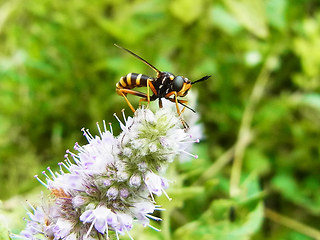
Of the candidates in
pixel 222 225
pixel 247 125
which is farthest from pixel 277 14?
pixel 222 225

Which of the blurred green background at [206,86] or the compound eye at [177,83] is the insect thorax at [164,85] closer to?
the compound eye at [177,83]

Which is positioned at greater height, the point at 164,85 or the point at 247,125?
the point at 164,85

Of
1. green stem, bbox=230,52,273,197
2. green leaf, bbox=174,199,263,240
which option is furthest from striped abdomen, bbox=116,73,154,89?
green stem, bbox=230,52,273,197

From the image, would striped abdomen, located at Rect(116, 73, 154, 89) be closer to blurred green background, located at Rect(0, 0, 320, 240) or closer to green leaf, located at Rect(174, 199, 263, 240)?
green leaf, located at Rect(174, 199, 263, 240)

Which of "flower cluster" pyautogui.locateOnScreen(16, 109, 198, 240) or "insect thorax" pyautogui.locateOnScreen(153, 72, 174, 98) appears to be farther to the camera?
"insect thorax" pyautogui.locateOnScreen(153, 72, 174, 98)

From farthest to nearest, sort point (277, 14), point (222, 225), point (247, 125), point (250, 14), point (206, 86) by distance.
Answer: point (206, 86) → point (277, 14) → point (247, 125) → point (250, 14) → point (222, 225)

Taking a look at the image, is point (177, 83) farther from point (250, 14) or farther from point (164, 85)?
point (250, 14)
